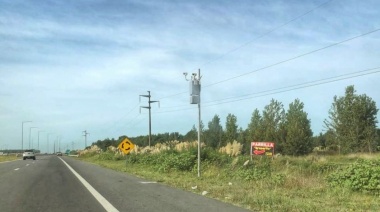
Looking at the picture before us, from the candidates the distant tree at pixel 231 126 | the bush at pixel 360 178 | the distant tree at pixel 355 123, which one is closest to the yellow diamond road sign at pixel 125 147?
the bush at pixel 360 178

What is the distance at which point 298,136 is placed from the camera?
80.4 metres

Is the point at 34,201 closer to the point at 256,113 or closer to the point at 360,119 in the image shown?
the point at 360,119

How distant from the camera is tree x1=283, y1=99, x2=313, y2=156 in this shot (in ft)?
263

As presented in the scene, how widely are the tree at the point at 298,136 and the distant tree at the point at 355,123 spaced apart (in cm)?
655

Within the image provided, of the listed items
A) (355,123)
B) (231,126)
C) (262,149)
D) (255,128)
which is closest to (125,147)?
(262,149)

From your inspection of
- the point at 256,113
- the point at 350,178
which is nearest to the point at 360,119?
the point at 256,113

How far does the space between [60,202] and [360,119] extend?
6412 cm

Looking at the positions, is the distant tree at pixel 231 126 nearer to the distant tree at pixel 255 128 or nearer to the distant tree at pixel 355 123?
the distant tree at pixel 255 128

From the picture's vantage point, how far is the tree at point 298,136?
3159 inches

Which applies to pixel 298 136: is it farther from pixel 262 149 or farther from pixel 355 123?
pixel 262 149

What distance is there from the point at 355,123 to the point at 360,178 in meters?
57.7

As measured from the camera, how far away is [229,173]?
2422 centimetres

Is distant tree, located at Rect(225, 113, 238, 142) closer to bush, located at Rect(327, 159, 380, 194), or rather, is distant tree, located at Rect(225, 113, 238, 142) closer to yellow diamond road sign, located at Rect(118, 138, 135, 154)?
yellow diamond road sign, located at Rect(118, 138, 135, 154)

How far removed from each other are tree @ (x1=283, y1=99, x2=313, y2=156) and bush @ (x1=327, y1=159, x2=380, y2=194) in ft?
210
